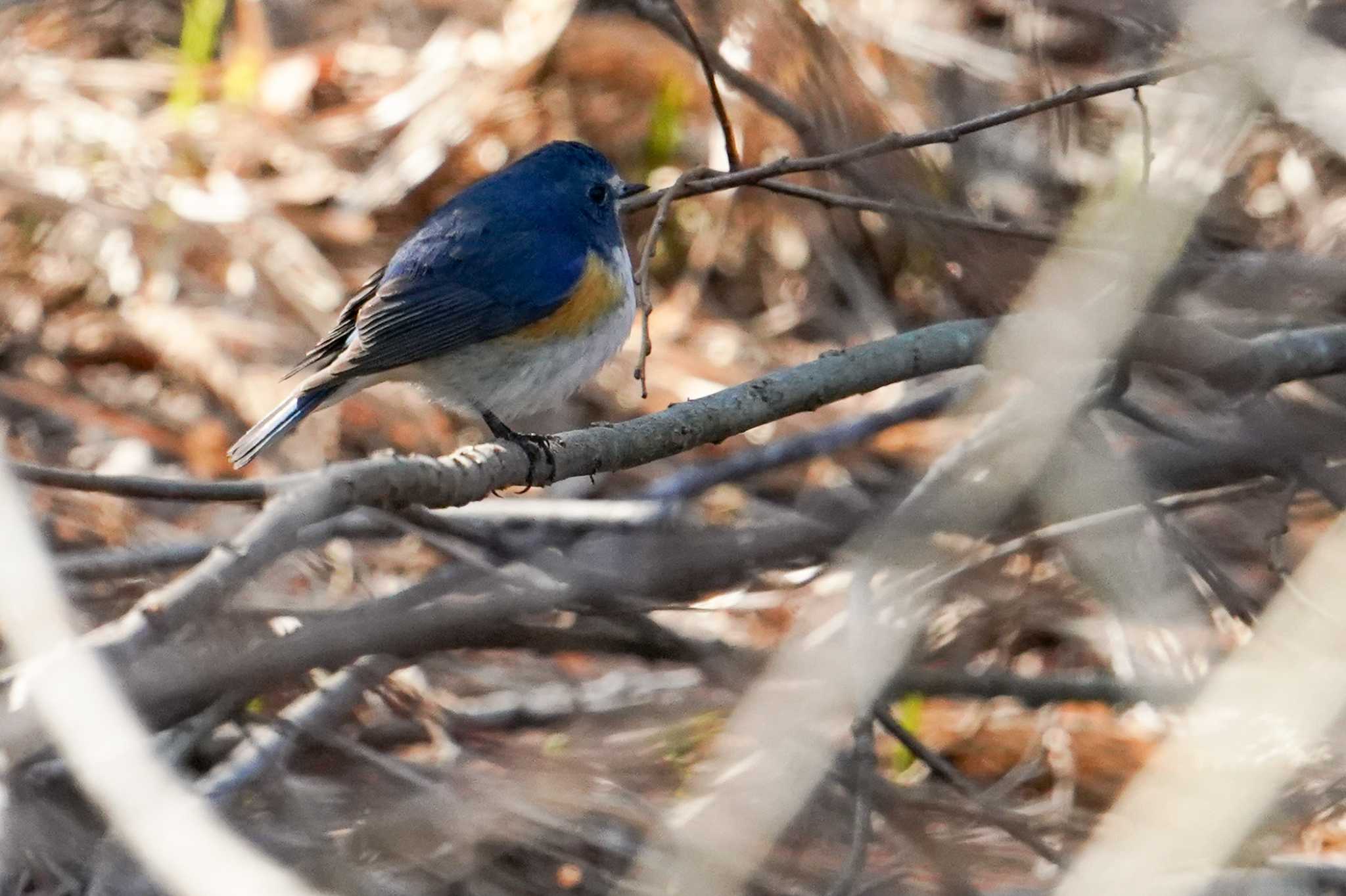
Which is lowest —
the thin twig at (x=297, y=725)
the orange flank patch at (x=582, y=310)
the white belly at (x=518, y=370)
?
the thin twig at (x=297, y=725)

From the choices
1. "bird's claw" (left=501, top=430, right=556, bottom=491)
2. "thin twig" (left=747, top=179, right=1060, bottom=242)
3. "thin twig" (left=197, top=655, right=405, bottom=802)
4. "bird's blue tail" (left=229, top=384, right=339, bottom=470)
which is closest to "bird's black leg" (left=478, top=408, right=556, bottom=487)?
"bird's claw" (left=501, top=430, right=556, bottom=491)

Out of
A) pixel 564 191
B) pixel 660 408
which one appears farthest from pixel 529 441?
pixel 660 408

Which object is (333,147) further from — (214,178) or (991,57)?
(991,57)

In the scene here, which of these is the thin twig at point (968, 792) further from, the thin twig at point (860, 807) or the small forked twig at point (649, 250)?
the small forked twig at point (649, 250)

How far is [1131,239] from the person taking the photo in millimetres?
2799

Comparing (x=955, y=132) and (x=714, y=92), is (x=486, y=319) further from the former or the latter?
(x=955, y=132)

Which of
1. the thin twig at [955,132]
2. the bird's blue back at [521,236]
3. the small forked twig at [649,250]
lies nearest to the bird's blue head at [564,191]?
the bird's blue back at [521,236]

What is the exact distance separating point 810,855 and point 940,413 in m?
1.52

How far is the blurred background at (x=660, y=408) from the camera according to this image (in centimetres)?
293

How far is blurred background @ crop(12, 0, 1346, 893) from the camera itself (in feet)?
9.62

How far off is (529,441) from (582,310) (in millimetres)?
645

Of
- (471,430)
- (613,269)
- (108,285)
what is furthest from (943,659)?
(108,285)

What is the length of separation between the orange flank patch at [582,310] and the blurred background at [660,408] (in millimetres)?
523

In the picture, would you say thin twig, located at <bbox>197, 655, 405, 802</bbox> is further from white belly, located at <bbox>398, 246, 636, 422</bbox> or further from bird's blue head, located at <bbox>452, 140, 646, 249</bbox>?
bird's blue head, located at <bbox>452, 140, 646, 249</bbox>
